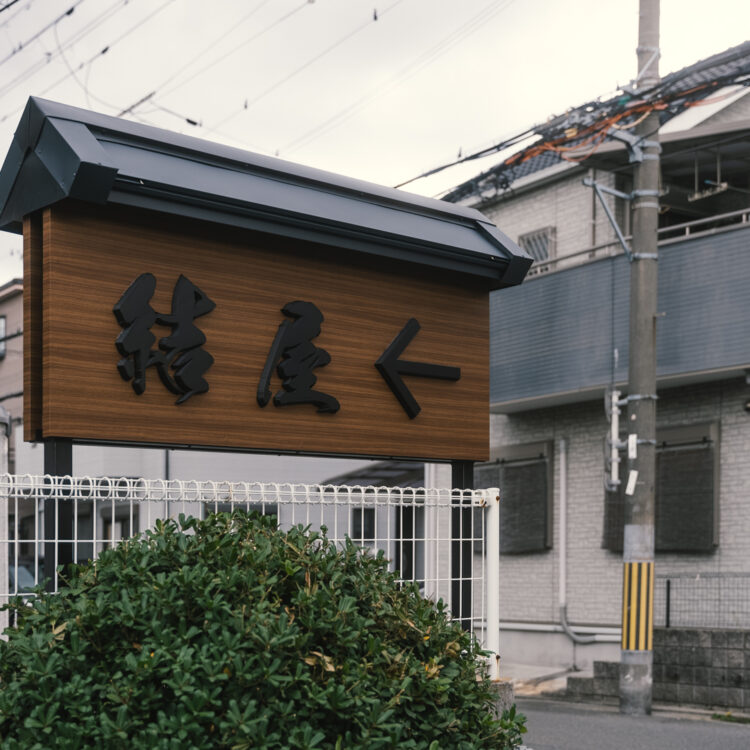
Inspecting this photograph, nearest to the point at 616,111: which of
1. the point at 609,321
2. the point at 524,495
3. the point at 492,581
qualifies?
the point at 609,321

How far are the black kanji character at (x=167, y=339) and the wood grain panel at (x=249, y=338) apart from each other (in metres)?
0.06

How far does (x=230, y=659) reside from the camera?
4.36m

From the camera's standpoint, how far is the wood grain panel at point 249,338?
21.8 feet

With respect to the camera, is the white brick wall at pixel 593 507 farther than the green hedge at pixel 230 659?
Yes

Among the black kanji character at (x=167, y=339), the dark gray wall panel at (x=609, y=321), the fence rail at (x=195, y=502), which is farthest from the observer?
the dark gray wall panel at (x=609, y=321)

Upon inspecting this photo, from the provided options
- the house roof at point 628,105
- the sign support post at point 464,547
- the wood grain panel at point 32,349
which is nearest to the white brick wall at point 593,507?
the house roof at point 628,105

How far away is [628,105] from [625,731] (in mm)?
8148

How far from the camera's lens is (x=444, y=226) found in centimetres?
862

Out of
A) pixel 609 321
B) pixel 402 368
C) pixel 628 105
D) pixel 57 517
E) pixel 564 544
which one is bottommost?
pixel 564 544

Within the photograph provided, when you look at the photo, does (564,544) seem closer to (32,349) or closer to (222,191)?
→ (222,191)

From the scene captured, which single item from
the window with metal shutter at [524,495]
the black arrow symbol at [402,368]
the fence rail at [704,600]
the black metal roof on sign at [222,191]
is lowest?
the fence rail at [704,600]

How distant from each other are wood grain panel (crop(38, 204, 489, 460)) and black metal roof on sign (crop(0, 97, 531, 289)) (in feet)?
0.57

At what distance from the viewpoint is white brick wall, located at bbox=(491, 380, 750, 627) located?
16.7 m

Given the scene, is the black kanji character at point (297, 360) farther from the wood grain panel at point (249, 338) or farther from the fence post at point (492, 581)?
the fence post at point (492, 581)
